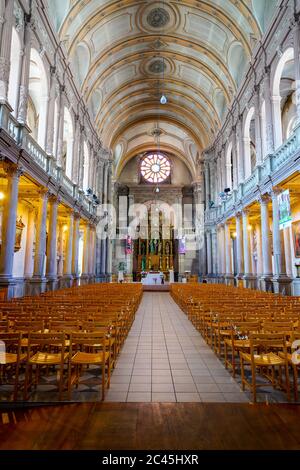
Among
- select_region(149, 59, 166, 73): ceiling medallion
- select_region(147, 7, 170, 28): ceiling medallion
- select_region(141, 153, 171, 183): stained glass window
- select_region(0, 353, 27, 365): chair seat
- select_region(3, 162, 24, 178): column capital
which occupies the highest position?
select_region(149, 59, 166, 73): ceiling medallion

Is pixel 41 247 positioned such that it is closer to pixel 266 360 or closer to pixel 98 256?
pixel 266 360

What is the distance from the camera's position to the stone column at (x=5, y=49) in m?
9.53

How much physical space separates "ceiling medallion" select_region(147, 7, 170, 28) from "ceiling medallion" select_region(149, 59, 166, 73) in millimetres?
3811

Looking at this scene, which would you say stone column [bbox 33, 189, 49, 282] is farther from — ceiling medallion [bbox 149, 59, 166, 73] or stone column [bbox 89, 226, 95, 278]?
ceiling medallion [bbox 149, 59, 166, 73]

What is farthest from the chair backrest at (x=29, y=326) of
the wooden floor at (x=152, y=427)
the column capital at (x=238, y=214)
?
the column capital at (x=238, y=214)

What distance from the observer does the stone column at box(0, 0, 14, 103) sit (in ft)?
31.3

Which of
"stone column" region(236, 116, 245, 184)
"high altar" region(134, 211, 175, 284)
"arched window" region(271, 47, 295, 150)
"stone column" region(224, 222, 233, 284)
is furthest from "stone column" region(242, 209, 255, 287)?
"high altar" region(134, 211, 175, 284)

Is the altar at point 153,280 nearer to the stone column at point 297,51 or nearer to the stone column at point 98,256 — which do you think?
the stone column at point 98,256

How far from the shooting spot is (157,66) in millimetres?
24250

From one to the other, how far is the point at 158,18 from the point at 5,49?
1369cm

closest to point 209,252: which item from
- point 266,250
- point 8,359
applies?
point 266,250

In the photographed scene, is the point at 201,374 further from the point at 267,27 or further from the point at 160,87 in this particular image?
the point at 160,87

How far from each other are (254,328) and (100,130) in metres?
25.2

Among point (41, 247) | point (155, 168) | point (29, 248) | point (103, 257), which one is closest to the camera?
point (41, 247)
